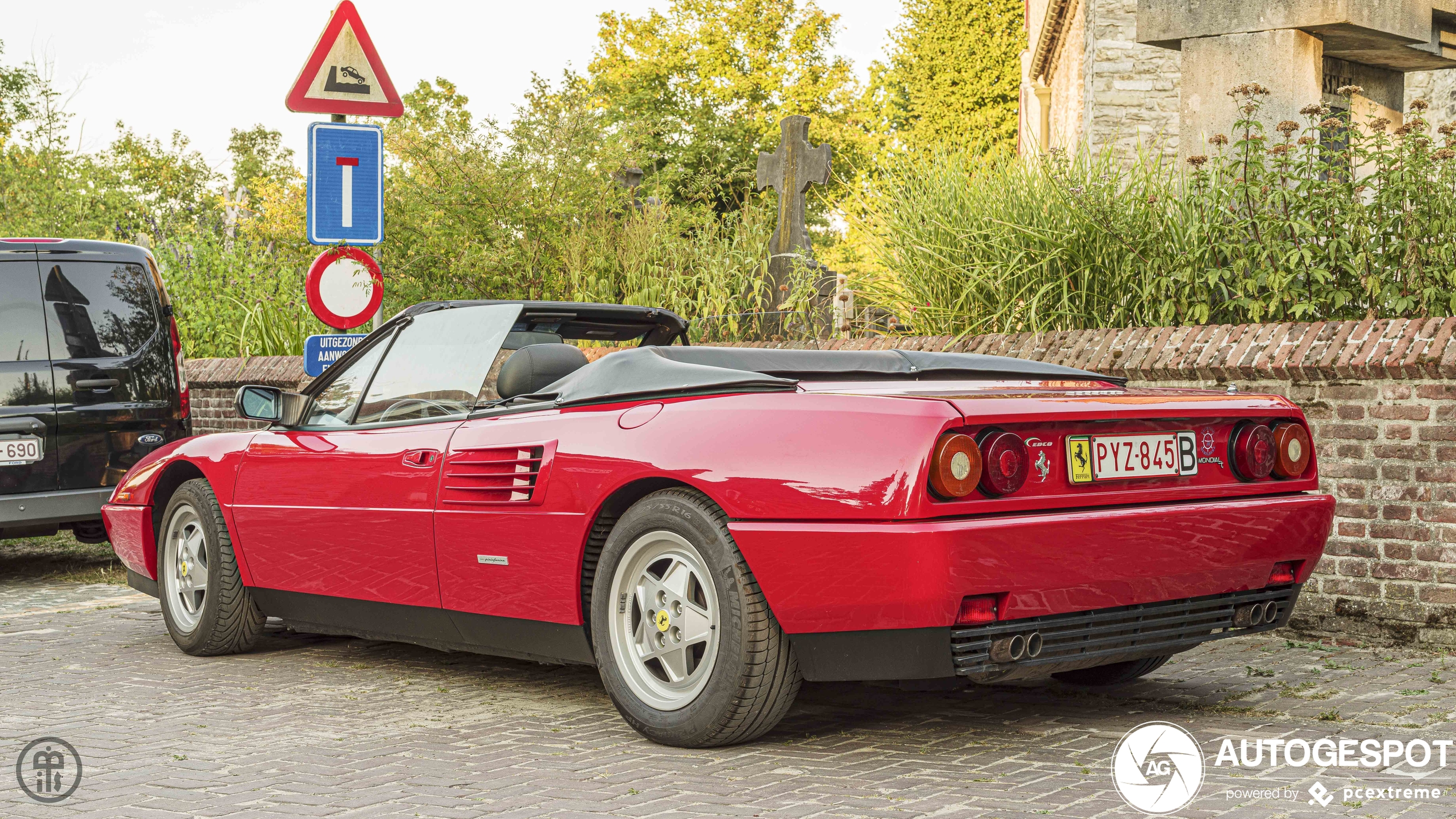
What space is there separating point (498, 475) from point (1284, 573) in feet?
8.10

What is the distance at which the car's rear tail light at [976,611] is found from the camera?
355 cm

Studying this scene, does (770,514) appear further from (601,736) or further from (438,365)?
Answer: (438,365)

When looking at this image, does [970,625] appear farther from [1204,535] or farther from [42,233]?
[42,233]

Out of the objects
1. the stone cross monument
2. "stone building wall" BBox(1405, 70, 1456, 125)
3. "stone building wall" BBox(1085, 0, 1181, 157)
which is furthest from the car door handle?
"stone building wall" BBox(1405, 70, 1456, 125)

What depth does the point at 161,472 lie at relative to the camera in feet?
20.5

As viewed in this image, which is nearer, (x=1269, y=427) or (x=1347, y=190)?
(x=1269, y=427)

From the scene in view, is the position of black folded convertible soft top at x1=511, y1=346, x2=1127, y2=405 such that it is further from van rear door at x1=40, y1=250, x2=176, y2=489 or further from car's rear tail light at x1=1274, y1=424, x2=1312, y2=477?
van rear door at x1=40, y1=250, x2=176, y2=489

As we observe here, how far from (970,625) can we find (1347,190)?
4.54m

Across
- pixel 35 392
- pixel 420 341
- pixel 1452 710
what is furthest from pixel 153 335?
pixel 1452 710

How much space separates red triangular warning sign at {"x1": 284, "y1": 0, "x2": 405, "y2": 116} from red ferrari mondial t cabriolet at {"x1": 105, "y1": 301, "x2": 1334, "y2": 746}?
3507mm

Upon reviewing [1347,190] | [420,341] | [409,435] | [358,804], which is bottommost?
[358,804]

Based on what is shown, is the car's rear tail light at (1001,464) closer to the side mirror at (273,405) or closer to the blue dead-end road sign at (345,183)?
the side mirror at (273,405)

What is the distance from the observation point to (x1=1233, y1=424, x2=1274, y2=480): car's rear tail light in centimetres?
422

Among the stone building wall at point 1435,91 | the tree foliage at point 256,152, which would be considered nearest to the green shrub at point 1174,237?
the stone building wall at point 1435,91
